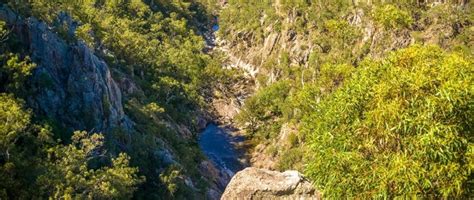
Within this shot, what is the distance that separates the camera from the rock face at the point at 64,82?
154 ft

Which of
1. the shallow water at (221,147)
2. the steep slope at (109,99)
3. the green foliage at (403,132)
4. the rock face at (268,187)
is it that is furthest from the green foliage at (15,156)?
the shallow water at (221,147)

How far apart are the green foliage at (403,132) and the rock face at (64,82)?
29.9 metres

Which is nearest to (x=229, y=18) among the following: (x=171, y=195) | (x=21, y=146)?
(x=171, y=195)

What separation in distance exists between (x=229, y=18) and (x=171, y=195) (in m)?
A: 122

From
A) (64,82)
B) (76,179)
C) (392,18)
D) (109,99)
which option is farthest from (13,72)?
(392,18)

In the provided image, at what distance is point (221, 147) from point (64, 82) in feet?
169

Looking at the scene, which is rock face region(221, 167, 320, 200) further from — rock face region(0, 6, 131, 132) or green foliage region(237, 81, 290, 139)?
green foliage region(237, 81, 290, 139)

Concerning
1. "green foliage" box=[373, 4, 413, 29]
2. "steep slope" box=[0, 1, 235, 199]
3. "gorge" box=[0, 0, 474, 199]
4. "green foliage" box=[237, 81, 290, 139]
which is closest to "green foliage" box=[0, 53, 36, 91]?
"gorge" box=[0, 0, 474, 199]

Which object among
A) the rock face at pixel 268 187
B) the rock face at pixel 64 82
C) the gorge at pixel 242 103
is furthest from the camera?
the rock face at pixel 64 82

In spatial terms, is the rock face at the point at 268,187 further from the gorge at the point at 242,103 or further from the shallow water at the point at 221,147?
the shallow water at the point at 221,147

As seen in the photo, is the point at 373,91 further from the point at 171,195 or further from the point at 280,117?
the point at 280,117

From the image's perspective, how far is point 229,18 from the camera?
172 metres

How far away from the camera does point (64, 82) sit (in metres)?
51.2

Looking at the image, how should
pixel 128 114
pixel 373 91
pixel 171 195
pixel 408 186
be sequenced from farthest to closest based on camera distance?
pixel 128 114 → pixel 171 195 → pixel 373 91 → pixel 408 186
